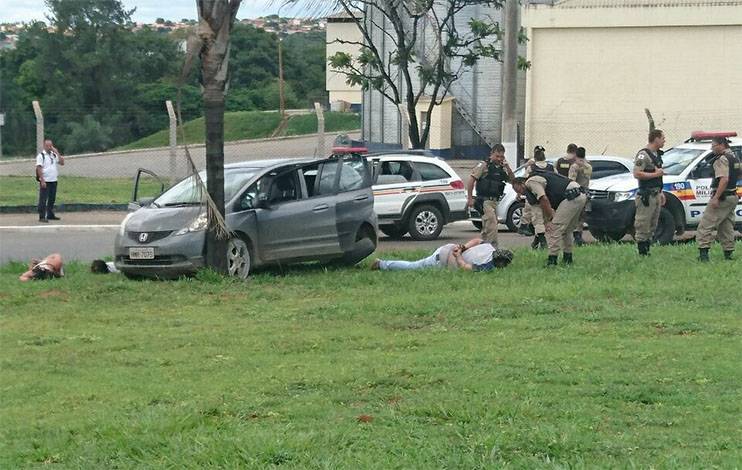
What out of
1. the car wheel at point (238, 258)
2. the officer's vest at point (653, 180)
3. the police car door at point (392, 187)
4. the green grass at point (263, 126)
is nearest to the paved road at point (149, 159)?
the green grass at point (263, 126)

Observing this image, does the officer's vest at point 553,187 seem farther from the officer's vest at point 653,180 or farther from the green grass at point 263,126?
the green grass at point 263,126

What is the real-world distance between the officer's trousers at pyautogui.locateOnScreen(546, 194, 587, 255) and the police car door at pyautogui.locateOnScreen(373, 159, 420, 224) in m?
5.85

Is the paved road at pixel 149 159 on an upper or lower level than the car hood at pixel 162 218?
lower

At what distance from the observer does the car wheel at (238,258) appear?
43.1ft

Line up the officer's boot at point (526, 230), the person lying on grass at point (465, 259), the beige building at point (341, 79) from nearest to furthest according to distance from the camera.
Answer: the person lying on grass at point (465, 259)
the officer's boot at point (526, 230)
the beige building at point (341, 79)

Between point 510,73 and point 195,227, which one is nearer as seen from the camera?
point 195,227

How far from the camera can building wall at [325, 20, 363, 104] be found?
218 ft

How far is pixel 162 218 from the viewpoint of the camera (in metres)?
13.2

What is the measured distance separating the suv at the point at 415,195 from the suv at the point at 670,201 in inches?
117

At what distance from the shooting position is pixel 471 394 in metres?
6.82

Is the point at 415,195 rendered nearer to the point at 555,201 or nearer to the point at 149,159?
the point at 555,201

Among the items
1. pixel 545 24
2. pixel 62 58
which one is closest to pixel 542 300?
pixel 545 24

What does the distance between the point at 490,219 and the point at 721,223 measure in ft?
10.3

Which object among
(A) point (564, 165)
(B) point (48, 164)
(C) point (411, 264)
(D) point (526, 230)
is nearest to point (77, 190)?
(B) point (48, 164)
